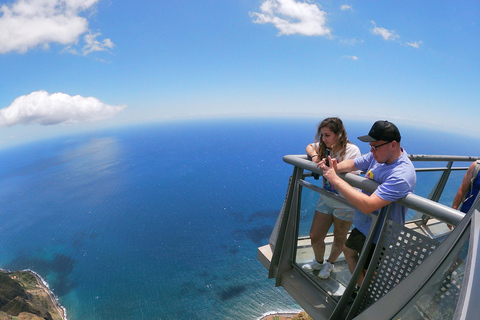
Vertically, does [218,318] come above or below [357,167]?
below

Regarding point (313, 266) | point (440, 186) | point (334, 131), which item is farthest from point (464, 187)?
point (313, 266)

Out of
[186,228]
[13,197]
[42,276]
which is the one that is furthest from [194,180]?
[13,197]

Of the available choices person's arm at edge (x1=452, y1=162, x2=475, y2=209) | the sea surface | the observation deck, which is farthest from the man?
the sea surface

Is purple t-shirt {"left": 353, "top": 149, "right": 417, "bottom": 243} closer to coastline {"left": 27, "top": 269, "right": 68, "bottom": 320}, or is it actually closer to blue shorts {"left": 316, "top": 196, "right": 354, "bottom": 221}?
blue shorts {"left": 316, "top": 196, "right": 354, "bottom": 221}

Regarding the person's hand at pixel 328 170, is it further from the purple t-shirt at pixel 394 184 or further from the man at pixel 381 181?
the purple t-shirt at pixel 394 184

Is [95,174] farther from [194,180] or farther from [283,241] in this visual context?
[283,241]

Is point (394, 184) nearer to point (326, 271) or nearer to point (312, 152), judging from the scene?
point (312, 152)
